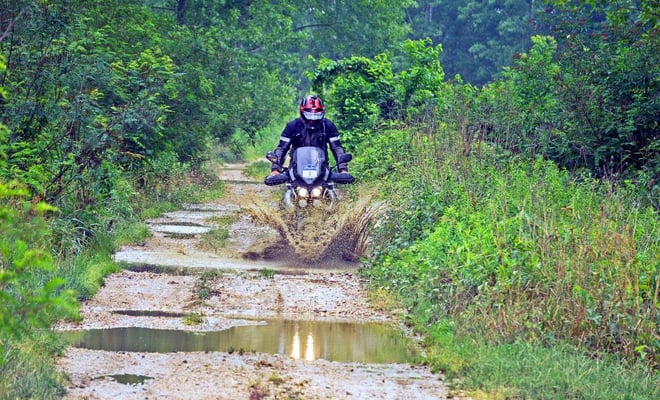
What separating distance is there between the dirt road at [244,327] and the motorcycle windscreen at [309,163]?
28.5 inches

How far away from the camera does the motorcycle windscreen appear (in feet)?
50.0

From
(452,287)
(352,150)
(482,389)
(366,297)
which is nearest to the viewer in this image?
(482,389)

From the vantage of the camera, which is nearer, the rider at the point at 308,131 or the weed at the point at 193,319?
the weed at the point at 193,319

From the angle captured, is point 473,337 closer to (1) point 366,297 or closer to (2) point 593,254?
(2) point 593,254

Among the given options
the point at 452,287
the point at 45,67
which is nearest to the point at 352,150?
the point at 45,67

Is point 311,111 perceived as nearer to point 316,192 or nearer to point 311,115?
point 311,115

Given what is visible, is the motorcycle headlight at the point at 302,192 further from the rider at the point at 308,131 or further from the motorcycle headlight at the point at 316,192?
the rider at the point at 308,131

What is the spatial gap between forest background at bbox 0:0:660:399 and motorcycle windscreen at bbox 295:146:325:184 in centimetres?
119

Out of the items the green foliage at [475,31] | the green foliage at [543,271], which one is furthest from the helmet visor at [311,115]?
the green foliage at [475,31]

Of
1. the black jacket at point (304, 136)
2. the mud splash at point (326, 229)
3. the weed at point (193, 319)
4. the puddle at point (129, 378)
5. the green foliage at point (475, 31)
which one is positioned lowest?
the puddle at point (129, 378)

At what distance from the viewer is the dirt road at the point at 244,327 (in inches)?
311

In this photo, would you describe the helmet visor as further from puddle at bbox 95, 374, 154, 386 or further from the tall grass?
puddle at bbox 95, 374, 154, 386

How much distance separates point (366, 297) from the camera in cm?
1238

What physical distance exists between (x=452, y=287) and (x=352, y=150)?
1551cm
